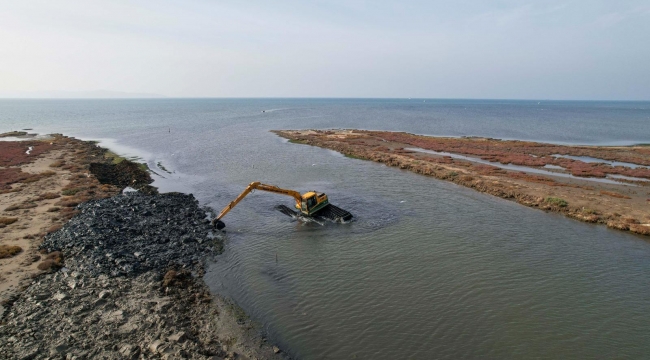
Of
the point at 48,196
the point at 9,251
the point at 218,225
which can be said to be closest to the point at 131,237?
the point at 218,225

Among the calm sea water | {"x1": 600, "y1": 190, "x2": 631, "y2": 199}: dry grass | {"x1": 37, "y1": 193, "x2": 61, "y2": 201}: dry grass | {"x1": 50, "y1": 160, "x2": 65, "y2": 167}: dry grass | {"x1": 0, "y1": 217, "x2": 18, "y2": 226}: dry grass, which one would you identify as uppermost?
{"x1": 600, "y1": 190, "x2": 631, "y2": 199}: dry grass

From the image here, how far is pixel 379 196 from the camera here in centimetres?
3825

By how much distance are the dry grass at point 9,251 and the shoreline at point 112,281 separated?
5.7 inches

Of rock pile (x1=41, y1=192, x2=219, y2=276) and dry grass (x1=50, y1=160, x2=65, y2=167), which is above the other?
dry grass (x1=50, y1=160, x2=65, y2=167)

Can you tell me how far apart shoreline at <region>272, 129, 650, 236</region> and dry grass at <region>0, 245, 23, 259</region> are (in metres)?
42.5

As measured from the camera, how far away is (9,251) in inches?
856

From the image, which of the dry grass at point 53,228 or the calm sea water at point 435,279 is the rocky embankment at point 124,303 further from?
the calm sea water at point 435,279

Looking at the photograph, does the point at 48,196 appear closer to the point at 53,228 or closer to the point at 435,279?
the point at 53,228

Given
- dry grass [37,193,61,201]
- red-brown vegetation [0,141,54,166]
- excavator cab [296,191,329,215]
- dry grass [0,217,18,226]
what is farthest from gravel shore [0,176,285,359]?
red-brown vegetation [0,141,54,166]

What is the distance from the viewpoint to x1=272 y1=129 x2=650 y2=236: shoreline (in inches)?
1334

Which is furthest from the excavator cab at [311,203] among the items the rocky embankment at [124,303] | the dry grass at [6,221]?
the dry grass at [6,221]

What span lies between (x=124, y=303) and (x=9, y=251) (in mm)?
11087

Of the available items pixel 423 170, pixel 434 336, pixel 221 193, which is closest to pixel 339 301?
pixel 434 336

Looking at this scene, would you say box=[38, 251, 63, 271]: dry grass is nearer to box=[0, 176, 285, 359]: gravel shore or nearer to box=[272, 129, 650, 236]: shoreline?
box=[0, 176, 285, 359]: gravel shore
